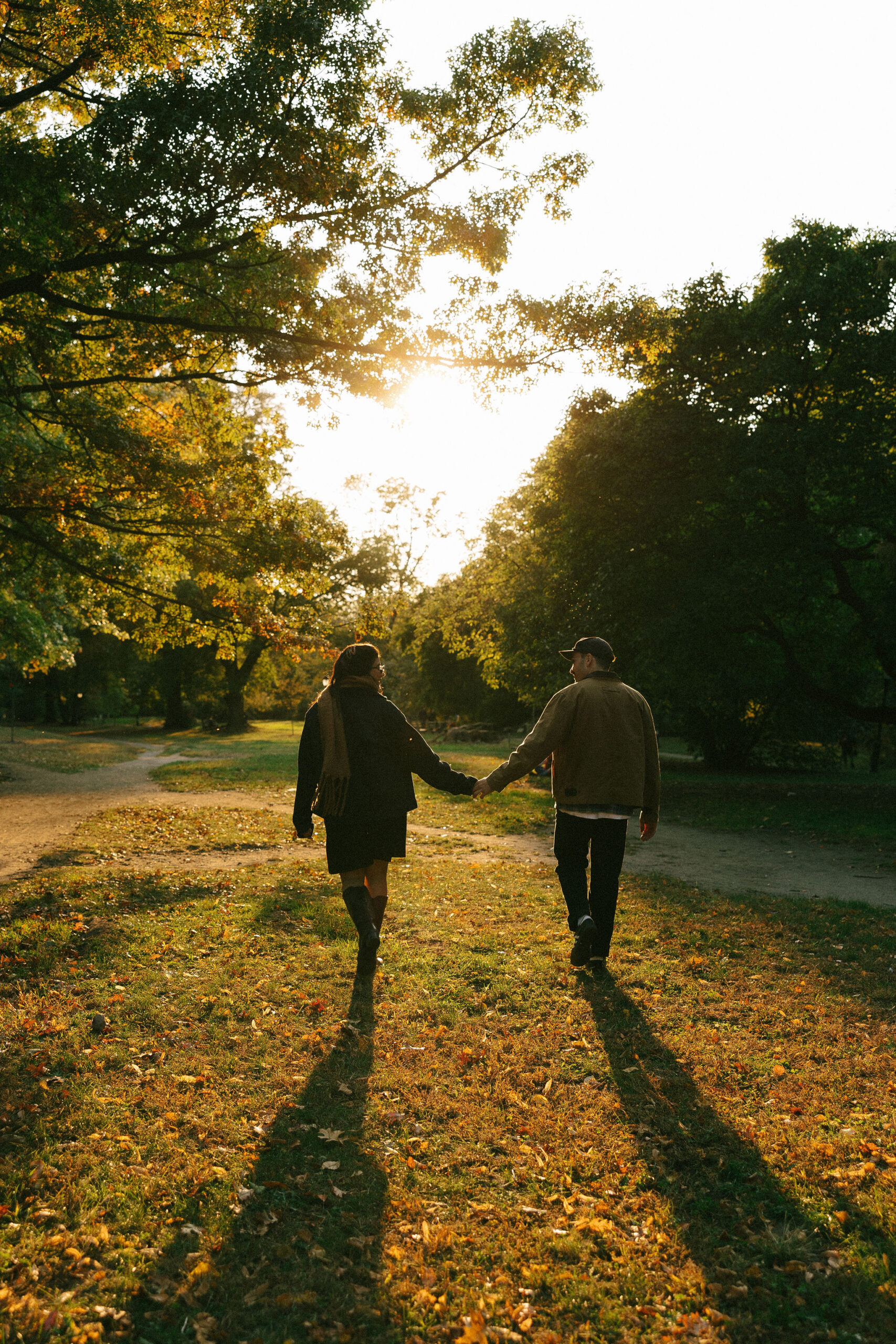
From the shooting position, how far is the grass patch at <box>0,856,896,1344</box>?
9.09 ft

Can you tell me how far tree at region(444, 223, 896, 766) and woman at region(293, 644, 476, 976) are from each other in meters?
10.7

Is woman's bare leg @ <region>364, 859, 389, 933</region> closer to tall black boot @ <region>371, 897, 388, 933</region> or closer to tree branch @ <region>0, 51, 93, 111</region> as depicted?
tall black boot @ <region>371, 897, 388, 933</region>

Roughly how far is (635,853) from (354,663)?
7559 millimetres

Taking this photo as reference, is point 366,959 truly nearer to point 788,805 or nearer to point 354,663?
point 354,663

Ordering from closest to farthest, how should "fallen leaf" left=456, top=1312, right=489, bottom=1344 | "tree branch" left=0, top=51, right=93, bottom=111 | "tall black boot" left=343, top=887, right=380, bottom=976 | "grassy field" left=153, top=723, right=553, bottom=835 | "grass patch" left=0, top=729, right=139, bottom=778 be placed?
"fallen leaf" left=456, top=1312, right=489, bottom=1344 < "tall black boot" left=343, top=887, right=380, bottom=976 < "tree branch" left=0, top=51, right=93, bottom=111 < "grassy field" left=153, top=723, right=553, bottom=835 < "grass patch" left=0, top=729, right=139, bottom=778

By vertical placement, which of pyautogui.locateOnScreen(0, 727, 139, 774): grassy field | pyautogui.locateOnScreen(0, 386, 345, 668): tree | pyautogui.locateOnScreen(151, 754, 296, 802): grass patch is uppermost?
pyautogui.locateOnScreen(0, 386, 345, 668): tree

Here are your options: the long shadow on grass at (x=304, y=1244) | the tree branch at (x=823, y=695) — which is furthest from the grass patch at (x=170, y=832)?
the tree branch at (x=823, y=695)

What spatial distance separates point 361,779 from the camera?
5.60 meters

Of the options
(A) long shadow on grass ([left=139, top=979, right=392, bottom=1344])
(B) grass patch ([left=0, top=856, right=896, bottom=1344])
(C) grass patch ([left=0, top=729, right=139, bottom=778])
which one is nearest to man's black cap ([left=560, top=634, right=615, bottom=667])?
(B) grass patch ([left=0, top=856, right=896, bottom=1344])

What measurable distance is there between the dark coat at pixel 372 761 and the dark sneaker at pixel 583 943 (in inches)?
50.2

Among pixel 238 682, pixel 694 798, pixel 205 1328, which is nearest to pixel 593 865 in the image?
pixel 205 1328

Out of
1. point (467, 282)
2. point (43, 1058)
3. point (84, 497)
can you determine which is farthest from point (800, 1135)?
point (84, 497)

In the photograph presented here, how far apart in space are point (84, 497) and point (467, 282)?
6.15 meters

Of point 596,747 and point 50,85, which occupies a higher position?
point 50,85
